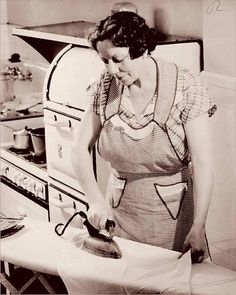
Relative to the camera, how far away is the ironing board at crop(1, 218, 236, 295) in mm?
1398

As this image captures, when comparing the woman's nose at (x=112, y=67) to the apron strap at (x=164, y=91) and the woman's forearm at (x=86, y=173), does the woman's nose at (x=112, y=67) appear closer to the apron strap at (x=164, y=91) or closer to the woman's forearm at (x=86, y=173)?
the apron strap at (x=164, y=91)

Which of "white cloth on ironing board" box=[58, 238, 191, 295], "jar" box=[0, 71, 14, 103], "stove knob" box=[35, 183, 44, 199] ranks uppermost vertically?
"jar" box=[0, 71, 14, 103]

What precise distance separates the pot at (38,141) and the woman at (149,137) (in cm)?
38

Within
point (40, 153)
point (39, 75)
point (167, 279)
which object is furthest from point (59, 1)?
point (167, 279)

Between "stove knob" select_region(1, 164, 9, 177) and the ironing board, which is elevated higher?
"stove knob" select_region(1, 164, 9, 177)

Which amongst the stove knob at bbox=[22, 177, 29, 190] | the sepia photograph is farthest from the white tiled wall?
the stove knob at bbox=[22, 177, 29, 190]

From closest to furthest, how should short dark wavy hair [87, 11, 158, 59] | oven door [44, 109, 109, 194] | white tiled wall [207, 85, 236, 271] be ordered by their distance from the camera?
short dark wavy hair [87, 11, 158, 59] < white tiled wall [207, 85, 236, 271] < oven door [44, 109, 109, 194]

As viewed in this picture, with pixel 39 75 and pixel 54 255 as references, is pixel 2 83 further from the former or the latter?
pixel 54 255

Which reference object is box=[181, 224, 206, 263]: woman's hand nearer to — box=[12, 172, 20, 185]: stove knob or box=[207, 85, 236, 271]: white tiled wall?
box=[207, 85, 236, 271]: white tiled wall

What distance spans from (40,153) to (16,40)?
43cm

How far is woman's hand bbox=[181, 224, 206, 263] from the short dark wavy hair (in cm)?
41

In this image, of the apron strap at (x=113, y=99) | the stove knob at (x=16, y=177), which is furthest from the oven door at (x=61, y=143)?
the apron strap at (x=113, y=99)

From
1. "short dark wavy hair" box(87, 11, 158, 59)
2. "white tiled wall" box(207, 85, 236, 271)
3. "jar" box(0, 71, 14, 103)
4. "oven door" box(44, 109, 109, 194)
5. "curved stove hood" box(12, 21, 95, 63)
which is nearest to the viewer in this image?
"short dark wavy hair" box(87, 11, 158, 59)

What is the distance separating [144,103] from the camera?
1.44 m
